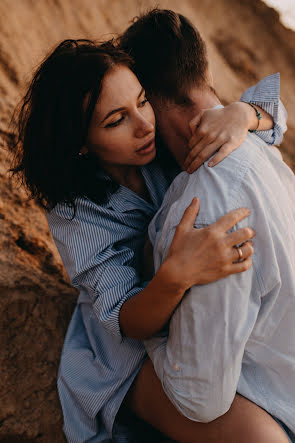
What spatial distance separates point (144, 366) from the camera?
5.48 ft

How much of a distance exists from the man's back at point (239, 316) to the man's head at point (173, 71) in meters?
0.43

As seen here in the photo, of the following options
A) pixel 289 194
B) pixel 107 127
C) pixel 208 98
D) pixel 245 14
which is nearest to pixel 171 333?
pixel 289 194

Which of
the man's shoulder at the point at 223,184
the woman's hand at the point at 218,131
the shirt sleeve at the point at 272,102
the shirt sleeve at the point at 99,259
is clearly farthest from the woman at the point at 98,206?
the shirt sleeve at the point at 272,102

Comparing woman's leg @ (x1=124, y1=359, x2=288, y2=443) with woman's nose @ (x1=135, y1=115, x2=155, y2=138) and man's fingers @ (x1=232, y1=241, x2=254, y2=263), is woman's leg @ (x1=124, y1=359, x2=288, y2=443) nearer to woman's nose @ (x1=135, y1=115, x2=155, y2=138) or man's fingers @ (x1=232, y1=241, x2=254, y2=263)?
man's fingers @ (x1=232, y1=241, x2=254, y2=263)

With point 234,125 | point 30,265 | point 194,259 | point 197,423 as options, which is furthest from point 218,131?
point 30,265

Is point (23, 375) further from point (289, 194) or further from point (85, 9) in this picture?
point (85, 9)

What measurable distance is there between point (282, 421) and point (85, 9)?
13.8 feet

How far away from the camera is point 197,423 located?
1.44 m

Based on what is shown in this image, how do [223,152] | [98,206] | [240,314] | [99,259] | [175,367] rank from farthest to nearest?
[98,206] < [99,259] < [223,152] < [175,367] < [240,314]

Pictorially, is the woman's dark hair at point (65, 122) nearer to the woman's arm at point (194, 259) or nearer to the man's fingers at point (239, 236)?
the woman's arm at point (194, 259)

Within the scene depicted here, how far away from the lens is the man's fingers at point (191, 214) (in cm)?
126

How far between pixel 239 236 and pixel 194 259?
0.15 metres

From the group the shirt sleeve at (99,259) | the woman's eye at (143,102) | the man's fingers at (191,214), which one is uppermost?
the woman's eye at (143,102)

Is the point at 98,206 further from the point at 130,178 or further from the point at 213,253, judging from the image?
the point at 213,253
